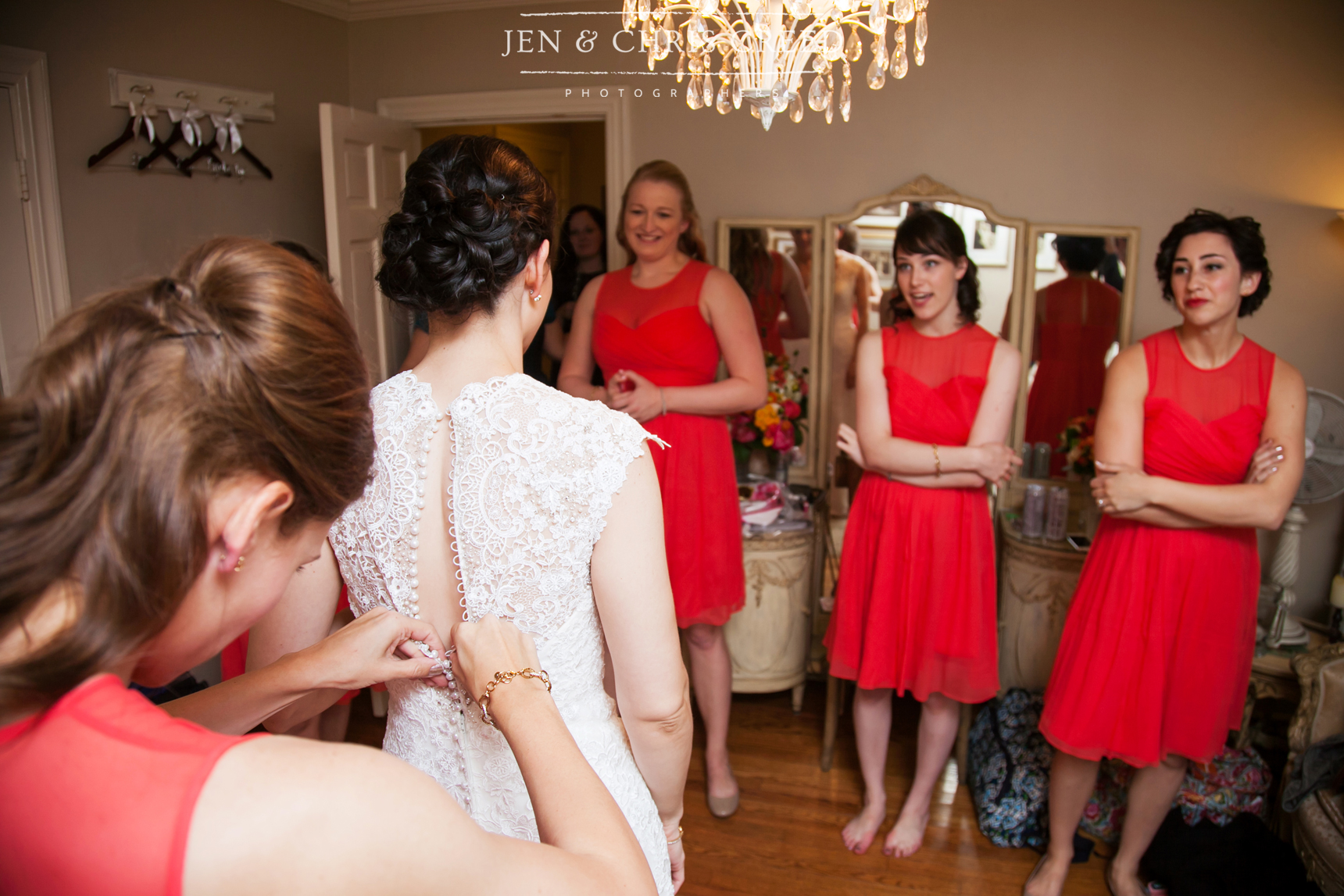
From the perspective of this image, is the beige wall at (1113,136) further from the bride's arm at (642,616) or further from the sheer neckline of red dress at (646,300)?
the bride's arm at (642,616)

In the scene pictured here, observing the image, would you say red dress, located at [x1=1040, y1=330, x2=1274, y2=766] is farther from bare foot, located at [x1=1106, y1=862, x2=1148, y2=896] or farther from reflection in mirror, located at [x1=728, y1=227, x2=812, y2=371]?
reflection in mirror, located at [x1=728, y1=227, x2=812, y2=371]

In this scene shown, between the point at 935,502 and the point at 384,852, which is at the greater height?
the point at 384,852

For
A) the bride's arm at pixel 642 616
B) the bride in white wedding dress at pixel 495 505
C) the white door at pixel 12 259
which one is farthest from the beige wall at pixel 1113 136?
the bride's arm at pixel 642 616

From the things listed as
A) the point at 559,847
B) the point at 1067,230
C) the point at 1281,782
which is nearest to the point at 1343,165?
the point at 1067,230

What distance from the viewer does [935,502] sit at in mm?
2328

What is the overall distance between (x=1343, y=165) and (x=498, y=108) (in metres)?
3.11

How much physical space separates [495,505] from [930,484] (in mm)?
1596

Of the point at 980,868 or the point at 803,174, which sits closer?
the point at 980,868

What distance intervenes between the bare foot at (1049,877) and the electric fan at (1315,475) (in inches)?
39.1

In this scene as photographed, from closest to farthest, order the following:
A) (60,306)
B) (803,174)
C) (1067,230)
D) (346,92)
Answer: (60,306) < (1067,230) < (803,174) < (346,92)

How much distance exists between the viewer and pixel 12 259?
265cm

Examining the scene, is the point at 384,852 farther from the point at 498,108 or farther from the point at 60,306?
the point at 498,108

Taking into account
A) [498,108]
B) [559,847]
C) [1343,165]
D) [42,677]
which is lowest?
[559,847]

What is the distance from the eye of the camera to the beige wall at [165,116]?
2.76m
